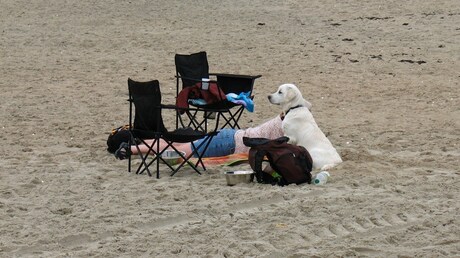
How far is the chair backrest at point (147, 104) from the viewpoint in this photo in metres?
9.07

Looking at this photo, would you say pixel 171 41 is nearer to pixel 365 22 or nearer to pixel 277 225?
pixel 365 22

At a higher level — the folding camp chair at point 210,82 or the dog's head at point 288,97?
the dog's head at point 288,97

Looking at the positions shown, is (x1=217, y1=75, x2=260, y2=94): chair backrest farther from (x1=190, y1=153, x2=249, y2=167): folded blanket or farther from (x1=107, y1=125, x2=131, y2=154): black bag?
(x1=107, y1=125, x2=131, y2=154): black bag

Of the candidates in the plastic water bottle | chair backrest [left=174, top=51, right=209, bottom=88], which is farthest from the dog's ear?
chair backrest [left=174, top=51, right=209, bottom=88]

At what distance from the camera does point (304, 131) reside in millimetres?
9375

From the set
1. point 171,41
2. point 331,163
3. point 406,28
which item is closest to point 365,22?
point 406,28

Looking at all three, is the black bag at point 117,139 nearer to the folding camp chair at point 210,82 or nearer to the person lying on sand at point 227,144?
the person lying on sand at point 227,144

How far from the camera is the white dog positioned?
9.23 meters

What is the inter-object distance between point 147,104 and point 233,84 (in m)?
2.08

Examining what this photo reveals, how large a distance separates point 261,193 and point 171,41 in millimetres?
9591

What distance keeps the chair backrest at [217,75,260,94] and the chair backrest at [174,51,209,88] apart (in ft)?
1.22

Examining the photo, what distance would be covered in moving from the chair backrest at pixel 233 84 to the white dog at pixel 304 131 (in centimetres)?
112

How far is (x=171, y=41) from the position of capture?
1755 centimetres

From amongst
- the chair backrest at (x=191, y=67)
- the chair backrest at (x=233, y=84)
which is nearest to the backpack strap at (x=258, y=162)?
the chair backrest at (x=233, y=84)
